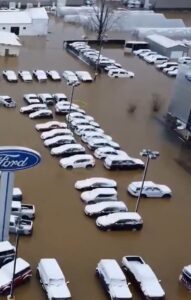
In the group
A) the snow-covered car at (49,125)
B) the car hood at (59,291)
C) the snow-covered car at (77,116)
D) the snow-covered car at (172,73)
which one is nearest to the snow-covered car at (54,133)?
the snow-covered car at (49,125)

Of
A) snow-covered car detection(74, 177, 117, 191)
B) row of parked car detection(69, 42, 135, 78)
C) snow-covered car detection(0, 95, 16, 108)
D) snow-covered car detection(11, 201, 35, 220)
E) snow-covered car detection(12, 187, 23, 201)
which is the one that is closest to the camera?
snow-covered car detection(11, 201, 35, 220)

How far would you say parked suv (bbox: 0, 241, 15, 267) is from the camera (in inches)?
300

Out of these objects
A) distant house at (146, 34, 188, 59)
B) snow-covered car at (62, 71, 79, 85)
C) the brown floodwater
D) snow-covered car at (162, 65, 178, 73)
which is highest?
distant house at (146, 34, 188, 59)

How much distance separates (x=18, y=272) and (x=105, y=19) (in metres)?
13.9

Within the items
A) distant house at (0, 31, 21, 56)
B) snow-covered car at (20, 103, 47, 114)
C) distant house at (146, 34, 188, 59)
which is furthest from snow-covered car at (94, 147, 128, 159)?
distant house at (146, 34, 188, 59)

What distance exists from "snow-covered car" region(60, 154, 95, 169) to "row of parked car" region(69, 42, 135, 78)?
222 inches

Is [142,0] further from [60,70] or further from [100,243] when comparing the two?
[100,243]

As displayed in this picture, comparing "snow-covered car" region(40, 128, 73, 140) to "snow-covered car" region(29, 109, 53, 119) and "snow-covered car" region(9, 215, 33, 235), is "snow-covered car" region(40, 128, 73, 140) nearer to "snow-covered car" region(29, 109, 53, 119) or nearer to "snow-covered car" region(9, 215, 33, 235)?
"snow-covered car" region(29, 109, 53, 119)

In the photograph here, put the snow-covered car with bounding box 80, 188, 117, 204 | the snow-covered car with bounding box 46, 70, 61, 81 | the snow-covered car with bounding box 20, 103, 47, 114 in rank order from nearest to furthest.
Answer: the snow-covered car with bounding box 80, 188, 117, 204 → the snow-covered car with bounding box 20, 103, 47, 114 → the snow-covered car with bounding box 46, 70, 61, 81

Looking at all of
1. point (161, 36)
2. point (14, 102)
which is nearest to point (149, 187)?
point (14, 102)

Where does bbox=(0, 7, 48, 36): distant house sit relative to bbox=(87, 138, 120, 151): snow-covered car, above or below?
above

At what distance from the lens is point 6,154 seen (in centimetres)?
710

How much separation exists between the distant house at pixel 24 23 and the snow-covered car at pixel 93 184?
31.8 feet

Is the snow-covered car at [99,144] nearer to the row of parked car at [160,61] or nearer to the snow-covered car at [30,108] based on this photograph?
the snow-covered car at [30,108]
